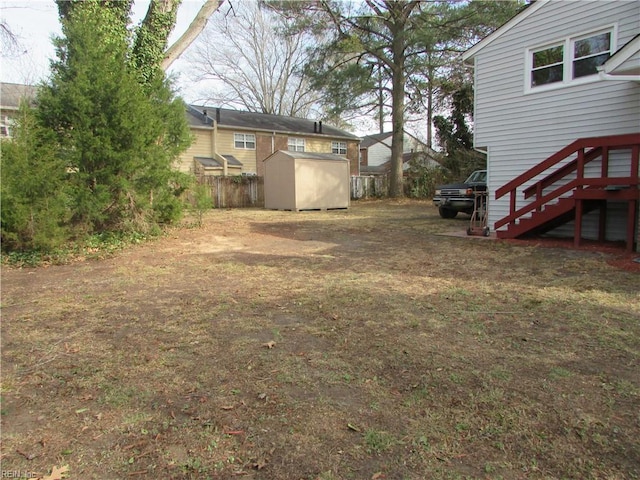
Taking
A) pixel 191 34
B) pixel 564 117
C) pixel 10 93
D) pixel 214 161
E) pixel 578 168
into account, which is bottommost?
pixel 578 168

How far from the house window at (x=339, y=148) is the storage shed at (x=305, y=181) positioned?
12.2 metres

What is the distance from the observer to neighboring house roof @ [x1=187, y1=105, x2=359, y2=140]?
26.2 meters

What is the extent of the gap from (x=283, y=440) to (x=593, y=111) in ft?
30.9

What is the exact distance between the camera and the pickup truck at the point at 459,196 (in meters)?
13.7

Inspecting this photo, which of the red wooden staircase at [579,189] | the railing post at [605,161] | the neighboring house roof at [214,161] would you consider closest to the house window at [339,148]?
the neighboring house roof at [214,161]

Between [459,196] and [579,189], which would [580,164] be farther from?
[459,196]

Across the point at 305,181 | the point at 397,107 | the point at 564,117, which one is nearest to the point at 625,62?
the point at 564,117

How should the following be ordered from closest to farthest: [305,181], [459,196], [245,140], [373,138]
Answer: [459,196], [305,181], [245,140], [373,138]

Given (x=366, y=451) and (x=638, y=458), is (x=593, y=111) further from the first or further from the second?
(x=366, y=451)

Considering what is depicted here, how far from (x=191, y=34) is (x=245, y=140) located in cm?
1492

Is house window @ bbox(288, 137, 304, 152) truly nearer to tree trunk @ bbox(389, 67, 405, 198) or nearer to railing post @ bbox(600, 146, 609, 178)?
tree trunk @ bbox(389, 67, 405, 198)

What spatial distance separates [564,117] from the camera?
29.6 ft

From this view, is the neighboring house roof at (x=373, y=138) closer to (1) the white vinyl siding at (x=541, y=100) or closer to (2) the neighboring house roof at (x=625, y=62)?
(1) the white vinyl siding at (x=541, y=100)

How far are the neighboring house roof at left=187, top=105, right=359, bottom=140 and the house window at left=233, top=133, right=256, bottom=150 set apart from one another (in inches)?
22.6
